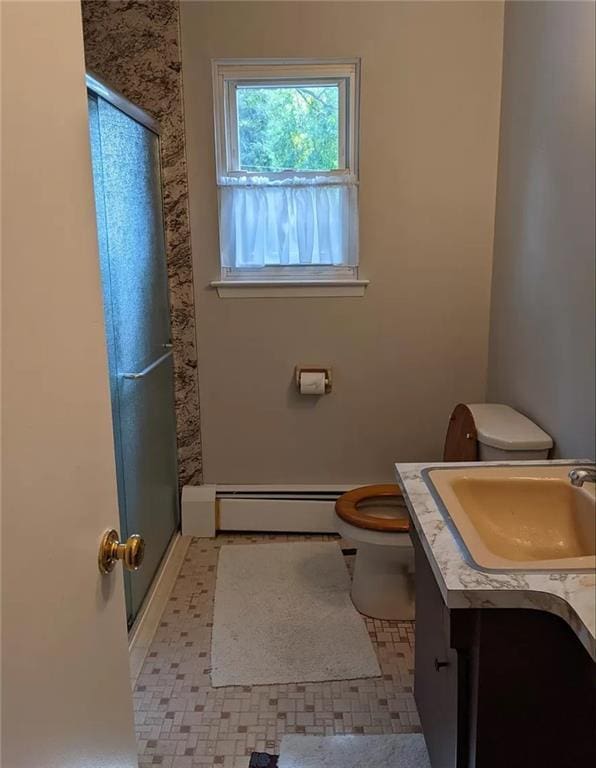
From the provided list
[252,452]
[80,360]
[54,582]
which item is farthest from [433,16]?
[54,582]

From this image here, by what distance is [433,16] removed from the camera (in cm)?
259

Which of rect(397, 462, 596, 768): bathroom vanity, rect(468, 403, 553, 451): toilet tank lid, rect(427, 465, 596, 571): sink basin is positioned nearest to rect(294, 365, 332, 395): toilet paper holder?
rect(468, 403, 553, 451): toilet tank lid

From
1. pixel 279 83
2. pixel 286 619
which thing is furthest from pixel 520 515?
pixel 279 83

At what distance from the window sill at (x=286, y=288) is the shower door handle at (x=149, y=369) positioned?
0.35m

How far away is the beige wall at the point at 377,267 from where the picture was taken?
2613 mm

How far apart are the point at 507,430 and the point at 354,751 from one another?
3.26 feet

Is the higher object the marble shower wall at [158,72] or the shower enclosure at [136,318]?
the marble shower wall at [158,72]

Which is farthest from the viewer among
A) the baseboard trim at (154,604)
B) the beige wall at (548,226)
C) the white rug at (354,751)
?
the baseboard trim at (154,604)

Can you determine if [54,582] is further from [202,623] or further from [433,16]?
[433,16]

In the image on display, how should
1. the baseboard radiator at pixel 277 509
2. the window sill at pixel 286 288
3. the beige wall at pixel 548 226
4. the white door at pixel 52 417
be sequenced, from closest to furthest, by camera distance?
the white door at pixel 52 417 < the beige wall at pixel 548 226 < the window sill at pixel 286 288 < the baseboard radiator at pixel 277 509

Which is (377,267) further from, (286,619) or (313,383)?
(286,619)

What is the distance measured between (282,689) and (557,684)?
105 cm

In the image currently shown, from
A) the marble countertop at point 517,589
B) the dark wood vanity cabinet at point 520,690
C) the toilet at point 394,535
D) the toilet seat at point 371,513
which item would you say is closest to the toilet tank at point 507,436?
the toilet at point 394,535

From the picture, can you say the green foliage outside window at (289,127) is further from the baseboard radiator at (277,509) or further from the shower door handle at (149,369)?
the baseboard radiator at (277,509)
